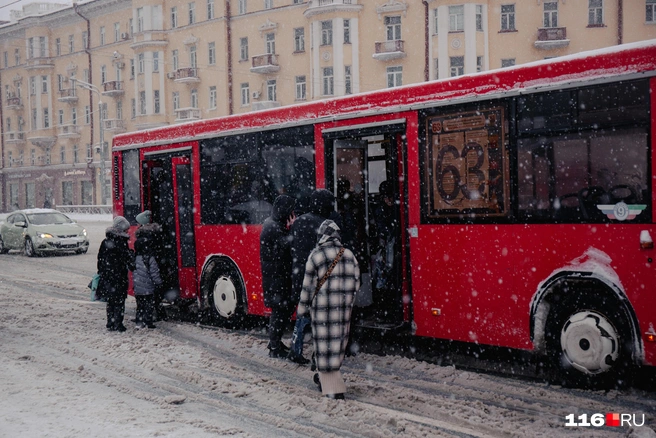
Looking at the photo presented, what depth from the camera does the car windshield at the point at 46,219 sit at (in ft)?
75.7

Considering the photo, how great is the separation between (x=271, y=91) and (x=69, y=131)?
82.9 ft

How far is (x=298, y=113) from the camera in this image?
8.84 meters

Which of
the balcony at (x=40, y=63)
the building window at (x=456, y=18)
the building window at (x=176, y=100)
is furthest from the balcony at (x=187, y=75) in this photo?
the balcony at (x=40, y=63)

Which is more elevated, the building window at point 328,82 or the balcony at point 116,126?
the building window at point 328,82

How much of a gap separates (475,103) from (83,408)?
15.5ft

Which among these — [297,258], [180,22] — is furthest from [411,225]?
[180,22]

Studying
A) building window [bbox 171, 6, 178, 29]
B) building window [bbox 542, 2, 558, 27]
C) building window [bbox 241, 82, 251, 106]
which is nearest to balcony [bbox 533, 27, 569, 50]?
building window [bbox 542, 2, 558, 27]

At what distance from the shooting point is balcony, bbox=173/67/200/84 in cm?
5010

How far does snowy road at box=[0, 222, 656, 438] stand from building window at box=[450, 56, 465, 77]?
105 ft

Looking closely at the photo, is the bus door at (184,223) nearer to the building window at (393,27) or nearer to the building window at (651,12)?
the building window at (651,12)

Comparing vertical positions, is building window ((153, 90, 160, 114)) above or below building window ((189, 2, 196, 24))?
below

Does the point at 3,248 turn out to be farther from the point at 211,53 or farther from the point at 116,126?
the point at 116,126

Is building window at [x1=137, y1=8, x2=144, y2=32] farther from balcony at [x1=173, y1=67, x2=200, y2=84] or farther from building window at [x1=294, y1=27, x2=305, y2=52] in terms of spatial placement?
building window at [x1=294, y1=27, x2=305, y2=52]

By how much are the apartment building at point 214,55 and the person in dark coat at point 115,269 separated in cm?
3128
